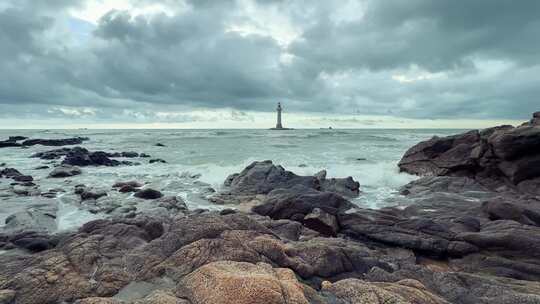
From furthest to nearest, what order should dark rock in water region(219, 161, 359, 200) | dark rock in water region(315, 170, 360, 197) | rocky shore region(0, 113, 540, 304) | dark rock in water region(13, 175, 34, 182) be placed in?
dark rock in water region(13, 175, 34, 182), dark rock in water region(219, 161, 359, 200), dark rock in water region(315, 170, 360, 197), rocky shore region(0, 113, 540, 304)

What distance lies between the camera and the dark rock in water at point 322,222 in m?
9.74

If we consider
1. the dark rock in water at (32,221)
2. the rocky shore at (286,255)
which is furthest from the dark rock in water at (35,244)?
the dark rock in water at (32,221)

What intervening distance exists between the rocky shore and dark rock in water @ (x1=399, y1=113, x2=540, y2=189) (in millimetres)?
1587

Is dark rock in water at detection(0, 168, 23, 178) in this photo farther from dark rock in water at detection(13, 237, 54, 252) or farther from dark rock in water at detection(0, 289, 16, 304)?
dark rock in water at detection(0, 289, 16, 304)

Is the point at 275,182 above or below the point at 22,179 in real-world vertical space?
above

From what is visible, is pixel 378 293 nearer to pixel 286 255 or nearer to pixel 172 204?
pixel 286 255

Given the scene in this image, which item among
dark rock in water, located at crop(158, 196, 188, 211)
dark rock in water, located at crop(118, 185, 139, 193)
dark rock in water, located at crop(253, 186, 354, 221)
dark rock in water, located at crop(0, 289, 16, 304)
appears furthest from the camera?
dark rock in water, located at crop(118, 185, 139, 193)

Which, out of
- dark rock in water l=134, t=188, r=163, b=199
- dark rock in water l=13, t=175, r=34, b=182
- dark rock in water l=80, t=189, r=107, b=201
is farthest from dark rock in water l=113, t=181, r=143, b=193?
dark rock in water l=13, t=175, r=34, b=182

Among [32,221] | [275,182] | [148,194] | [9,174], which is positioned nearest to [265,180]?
[275,182]

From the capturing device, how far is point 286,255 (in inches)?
228

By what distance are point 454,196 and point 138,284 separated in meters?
13.4

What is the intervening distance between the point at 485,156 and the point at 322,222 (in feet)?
42.6

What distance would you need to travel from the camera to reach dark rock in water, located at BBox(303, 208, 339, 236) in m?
9.74

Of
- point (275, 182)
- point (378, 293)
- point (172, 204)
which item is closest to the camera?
point (378, 293)
